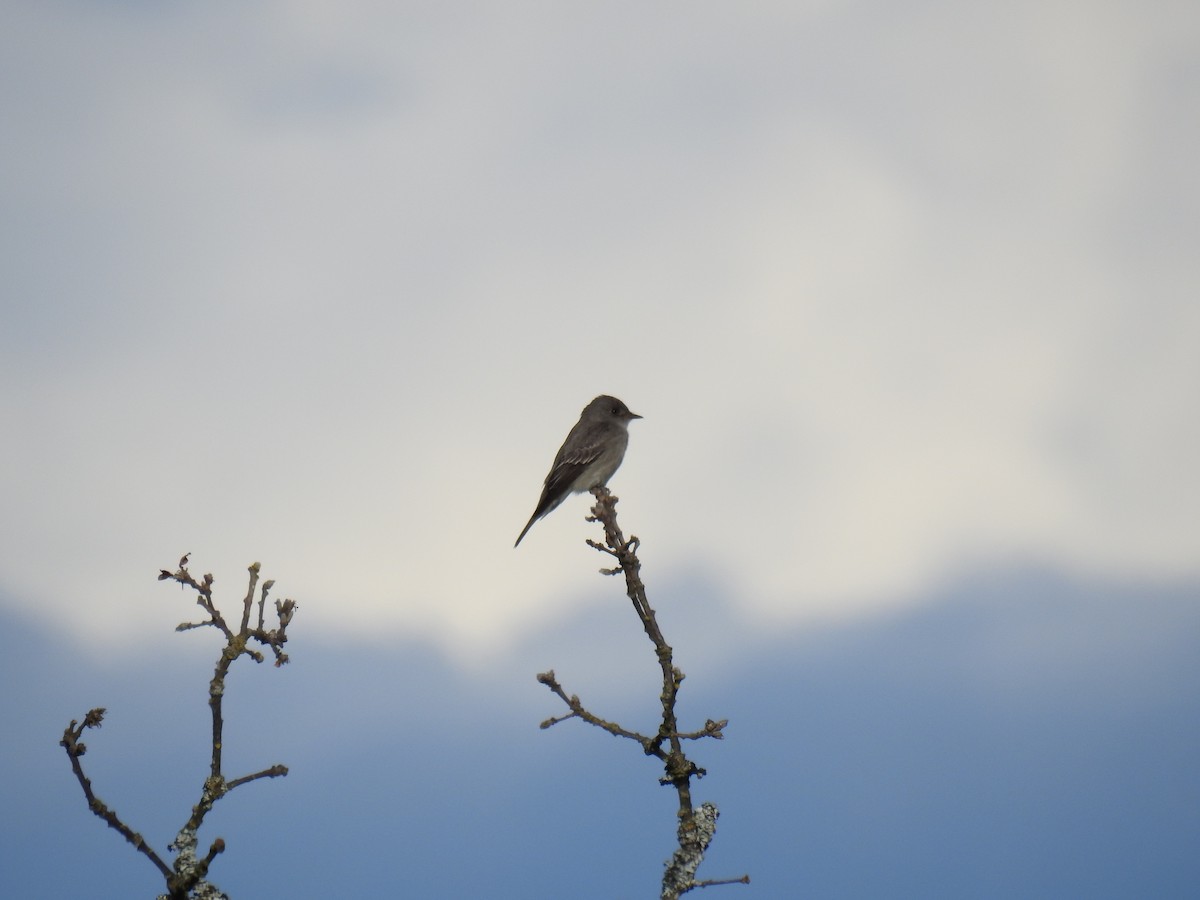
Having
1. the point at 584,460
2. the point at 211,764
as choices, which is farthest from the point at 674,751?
the point at 584,460

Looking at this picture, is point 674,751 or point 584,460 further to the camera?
point 584,460

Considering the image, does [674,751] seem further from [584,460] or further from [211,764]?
[584,460]

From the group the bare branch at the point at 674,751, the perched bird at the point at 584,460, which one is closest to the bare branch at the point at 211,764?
the bare branch at the point at 674,751

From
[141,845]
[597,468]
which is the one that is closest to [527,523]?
[597,468]

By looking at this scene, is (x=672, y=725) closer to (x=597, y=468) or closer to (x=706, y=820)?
(x=706, y=820)

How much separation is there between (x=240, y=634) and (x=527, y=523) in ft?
27.5

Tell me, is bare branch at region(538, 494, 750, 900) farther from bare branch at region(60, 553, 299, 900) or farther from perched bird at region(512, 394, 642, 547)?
perched bird at region(512, 394, 642, 547)

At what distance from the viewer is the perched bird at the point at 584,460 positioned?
15.1m

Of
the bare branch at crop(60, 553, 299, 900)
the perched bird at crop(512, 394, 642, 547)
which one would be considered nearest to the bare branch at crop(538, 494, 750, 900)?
the bare branch at crop(60, 553, 299, 900)

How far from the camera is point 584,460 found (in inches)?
595

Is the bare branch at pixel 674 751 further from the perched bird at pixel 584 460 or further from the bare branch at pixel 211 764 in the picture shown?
the perched bird at pixel 584 460

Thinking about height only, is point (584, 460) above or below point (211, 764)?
above

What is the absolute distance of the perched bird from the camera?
15.1 m

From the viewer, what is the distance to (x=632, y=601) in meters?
6.38
